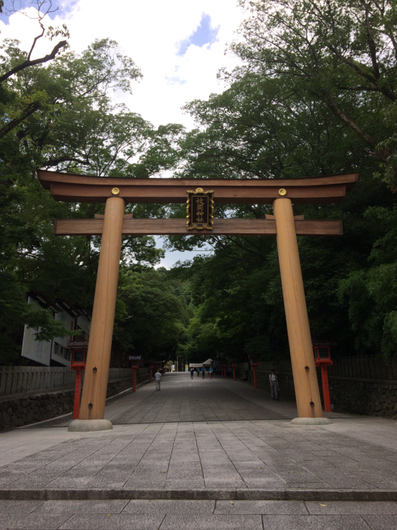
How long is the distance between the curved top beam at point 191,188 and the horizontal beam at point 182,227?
74 cm

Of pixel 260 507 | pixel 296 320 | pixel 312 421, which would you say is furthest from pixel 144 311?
pixel 260 507

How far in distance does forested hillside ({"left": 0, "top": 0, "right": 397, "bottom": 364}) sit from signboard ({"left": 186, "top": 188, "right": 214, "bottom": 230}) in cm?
422

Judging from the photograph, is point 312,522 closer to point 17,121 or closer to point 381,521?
point 381,521

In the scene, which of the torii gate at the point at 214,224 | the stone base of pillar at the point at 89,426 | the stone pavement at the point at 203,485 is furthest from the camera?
the torii gate at the point at 214,224

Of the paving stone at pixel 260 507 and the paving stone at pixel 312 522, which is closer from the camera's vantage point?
the paving stone at pixel 312 522

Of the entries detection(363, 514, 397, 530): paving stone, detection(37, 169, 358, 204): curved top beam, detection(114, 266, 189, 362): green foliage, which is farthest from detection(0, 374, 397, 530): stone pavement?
detection(114, 266, 189, 362): green foliage

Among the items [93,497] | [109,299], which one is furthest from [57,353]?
[93,497]

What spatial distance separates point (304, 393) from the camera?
9.62m

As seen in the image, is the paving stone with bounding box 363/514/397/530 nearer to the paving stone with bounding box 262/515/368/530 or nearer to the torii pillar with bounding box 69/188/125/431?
the paving stone with bounding box 262/515/368/530

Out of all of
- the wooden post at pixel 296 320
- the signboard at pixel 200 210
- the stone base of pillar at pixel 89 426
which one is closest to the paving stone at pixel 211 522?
the stone base of pillar at pixel 89 426

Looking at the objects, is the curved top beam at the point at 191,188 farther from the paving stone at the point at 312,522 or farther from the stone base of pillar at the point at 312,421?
the paving stone at the point at 312,522

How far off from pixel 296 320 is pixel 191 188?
490 cm

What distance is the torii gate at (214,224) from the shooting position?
1000 cm

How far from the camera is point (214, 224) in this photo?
1155 centimetres
